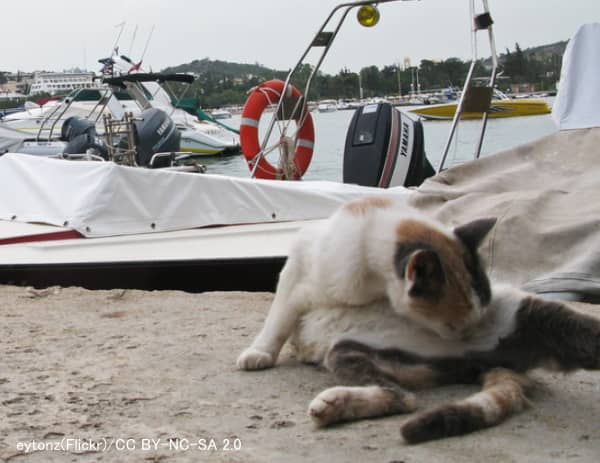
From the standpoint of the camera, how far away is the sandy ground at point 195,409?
2.40m

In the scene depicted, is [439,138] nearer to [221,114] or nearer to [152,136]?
[152,136]

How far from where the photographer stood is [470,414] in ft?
8.22

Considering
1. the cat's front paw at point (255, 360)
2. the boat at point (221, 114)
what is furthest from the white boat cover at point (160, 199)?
the boat at point (221, 114)

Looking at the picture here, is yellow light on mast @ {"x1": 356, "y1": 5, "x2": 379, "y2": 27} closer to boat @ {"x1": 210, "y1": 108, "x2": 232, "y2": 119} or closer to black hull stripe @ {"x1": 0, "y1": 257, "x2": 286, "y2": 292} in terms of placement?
black hull stripe @ {"x1": 0, "y1": 257, "x2": 286, "y2": 292}

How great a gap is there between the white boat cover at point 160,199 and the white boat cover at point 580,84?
1332 millimetres

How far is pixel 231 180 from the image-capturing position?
632cm

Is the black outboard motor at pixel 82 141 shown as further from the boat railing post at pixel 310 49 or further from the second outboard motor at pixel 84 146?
the boat railing post at pixel 310 49

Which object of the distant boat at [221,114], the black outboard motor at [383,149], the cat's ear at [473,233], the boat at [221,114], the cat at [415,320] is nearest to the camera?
the cat at [415,320]

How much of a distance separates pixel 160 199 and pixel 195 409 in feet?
11.8

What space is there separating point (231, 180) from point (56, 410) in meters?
3.61

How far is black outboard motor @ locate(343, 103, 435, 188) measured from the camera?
7902mm

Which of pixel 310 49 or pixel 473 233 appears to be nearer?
pixel 473 233

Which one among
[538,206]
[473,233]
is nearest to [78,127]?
[538,206]

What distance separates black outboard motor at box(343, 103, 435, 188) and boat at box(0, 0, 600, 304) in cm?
116
